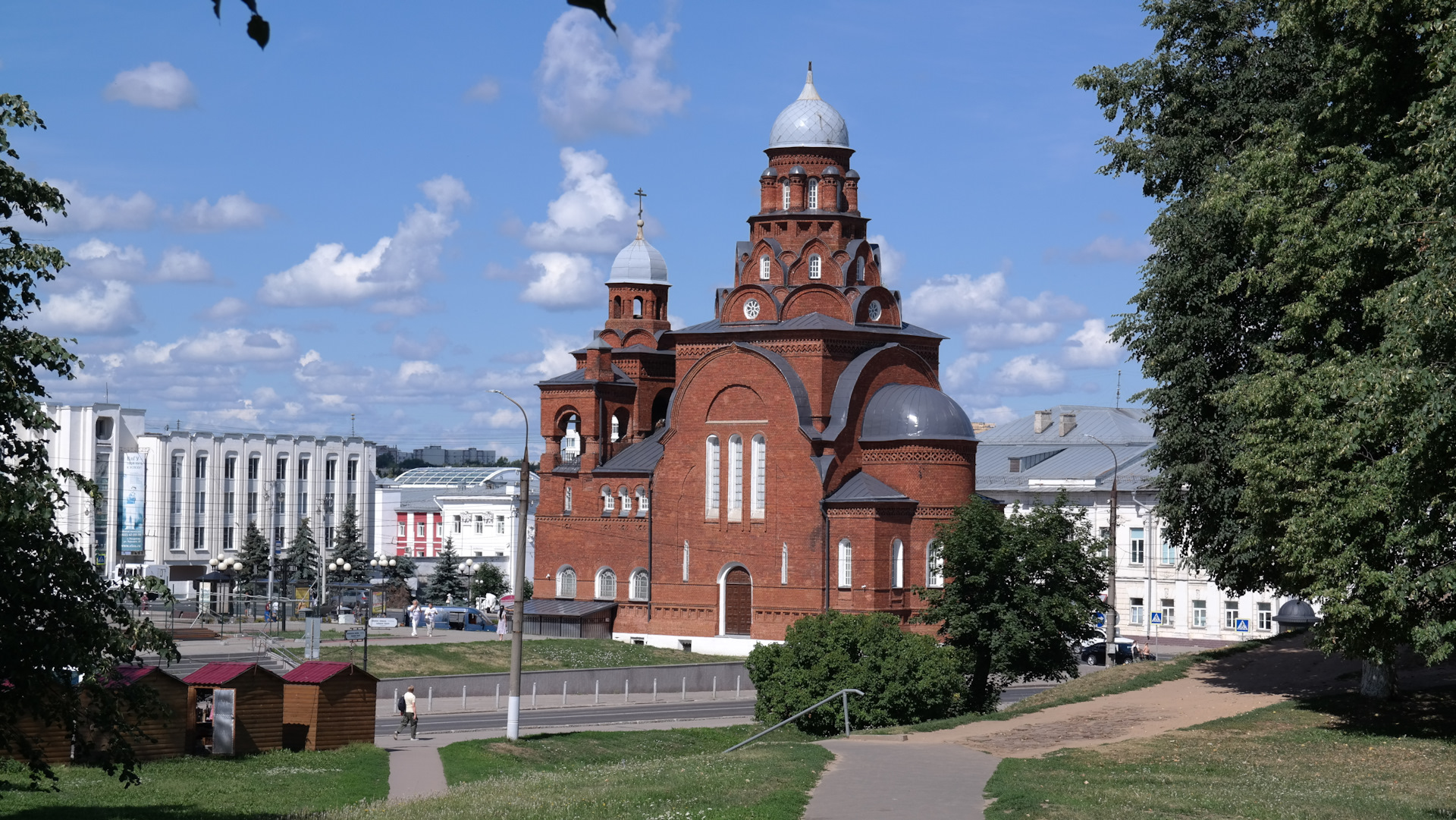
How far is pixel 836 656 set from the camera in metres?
37.5

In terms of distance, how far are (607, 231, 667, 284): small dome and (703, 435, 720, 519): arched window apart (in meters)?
12.4

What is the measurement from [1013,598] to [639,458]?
79.8ft

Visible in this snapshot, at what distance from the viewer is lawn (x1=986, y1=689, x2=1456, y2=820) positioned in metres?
18.9

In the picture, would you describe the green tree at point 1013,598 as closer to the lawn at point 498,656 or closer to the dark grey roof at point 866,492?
the dark grey roof at point 866,492

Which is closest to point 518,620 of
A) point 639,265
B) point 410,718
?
point 410,718

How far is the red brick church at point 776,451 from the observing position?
186 feet

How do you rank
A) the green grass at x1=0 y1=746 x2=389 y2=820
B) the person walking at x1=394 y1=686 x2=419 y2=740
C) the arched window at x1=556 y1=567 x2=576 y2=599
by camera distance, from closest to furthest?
the green grass at x1=0 y1=746 x2=389 y2=820 → the person walking at x1=394 y1=686 x2=419 y2=740 → the arched window at x1=556 y1=567 x2=576 y2=599

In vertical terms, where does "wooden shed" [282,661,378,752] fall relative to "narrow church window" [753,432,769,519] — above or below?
below

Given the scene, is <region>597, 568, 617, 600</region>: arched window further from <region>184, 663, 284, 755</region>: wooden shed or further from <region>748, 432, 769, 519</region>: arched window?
<region>184, 663, 284, 755</region>: wooden shed

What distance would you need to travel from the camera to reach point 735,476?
59.2 m

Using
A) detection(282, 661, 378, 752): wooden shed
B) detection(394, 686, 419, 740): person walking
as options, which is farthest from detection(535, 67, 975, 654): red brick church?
detection(282, 661, 378, 752): wooden shed

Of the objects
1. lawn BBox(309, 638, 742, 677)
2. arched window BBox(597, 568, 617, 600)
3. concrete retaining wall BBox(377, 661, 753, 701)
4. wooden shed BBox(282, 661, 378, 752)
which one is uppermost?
arched window BBox(597, 568, 617, 600)

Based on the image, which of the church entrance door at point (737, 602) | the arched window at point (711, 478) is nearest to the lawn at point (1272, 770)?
the church entrance door at point (737, 602)

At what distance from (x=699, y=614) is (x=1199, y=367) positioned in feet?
104
